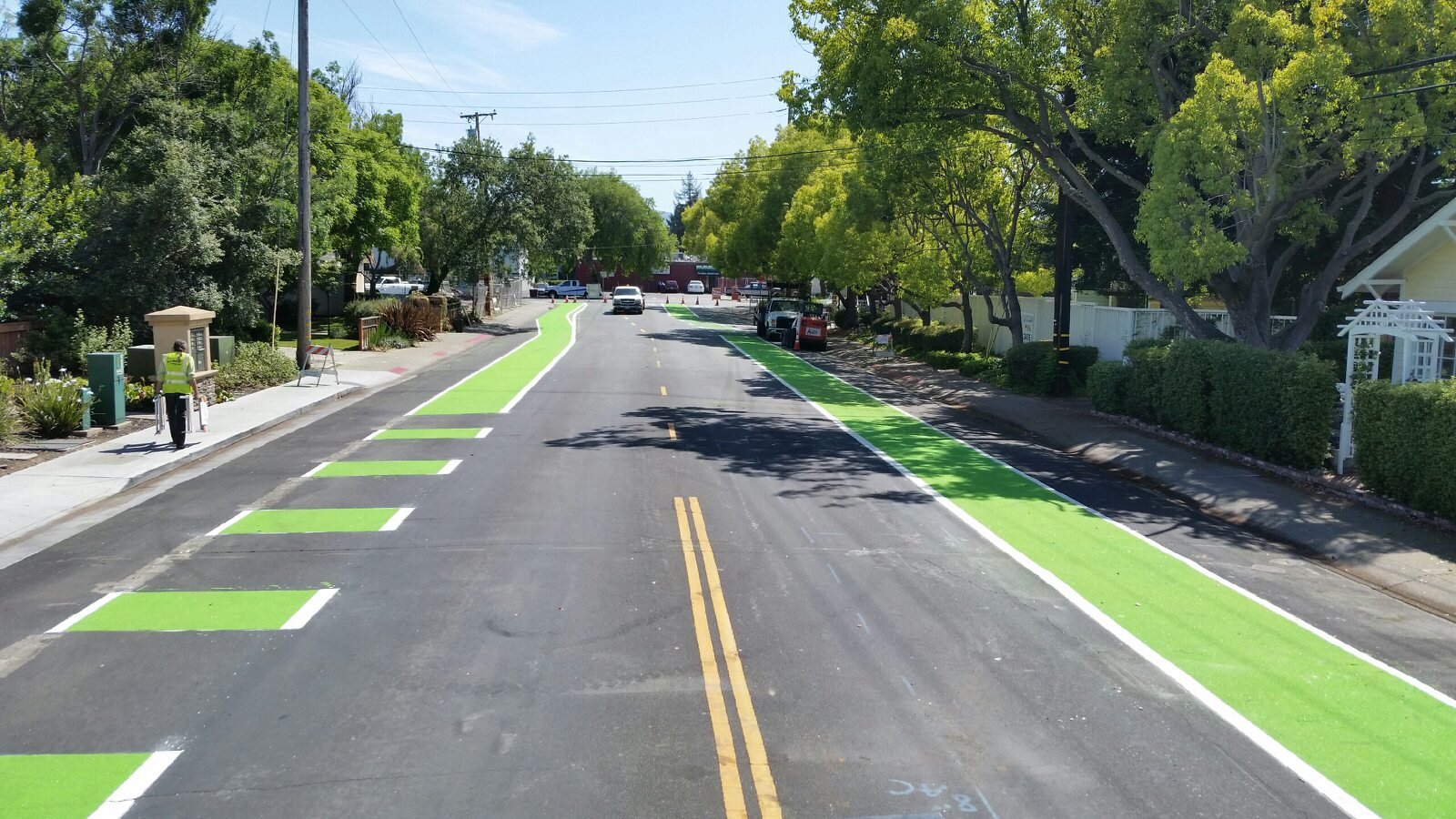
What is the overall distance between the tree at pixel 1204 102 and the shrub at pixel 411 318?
19833 mm

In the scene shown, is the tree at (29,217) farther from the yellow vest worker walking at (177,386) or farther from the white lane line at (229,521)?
the white lane line at (229,521)

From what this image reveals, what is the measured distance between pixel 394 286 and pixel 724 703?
76.0 metres

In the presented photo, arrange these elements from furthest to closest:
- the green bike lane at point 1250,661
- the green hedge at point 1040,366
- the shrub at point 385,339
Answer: the shrub at point 385,339 < the green hedge at point 1040,366 < the green bike lane at point 1250,661

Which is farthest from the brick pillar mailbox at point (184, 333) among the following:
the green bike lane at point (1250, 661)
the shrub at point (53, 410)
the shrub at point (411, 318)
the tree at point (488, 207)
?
the tree at point (488, 207)

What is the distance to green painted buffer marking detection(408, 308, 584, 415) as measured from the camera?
21641 mm

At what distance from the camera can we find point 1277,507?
44.7 ft

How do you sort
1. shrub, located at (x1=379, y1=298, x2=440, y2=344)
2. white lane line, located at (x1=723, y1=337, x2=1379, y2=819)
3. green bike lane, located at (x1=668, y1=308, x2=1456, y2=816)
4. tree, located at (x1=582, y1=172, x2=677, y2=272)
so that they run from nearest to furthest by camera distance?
white lane line, located at (x1=723, y1=337, x2=1379, y2=819) < green bike lane, located at (x1=668, y1=308, x2=1456, y2=816) < shrub, located at (x1=379, y1=298, x2=440, y2=344) < tree, located at (x1=582, y1=172, x2=677, y2=272)

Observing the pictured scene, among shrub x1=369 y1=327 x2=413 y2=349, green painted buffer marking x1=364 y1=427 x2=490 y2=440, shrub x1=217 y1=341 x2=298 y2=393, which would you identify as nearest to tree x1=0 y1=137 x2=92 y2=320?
shrub x1=217 y1=341 x2=298 y2=393

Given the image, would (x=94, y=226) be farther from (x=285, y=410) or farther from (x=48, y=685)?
(x=48, y=685)

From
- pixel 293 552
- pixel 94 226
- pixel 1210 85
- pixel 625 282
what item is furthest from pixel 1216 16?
pixel 625 282

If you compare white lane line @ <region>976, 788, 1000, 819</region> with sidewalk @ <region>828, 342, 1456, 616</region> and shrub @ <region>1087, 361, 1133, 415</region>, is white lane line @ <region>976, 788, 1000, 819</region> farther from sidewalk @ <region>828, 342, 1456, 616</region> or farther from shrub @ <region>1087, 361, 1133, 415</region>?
shrub @ <region>1087, 361, 1133, 415</region>

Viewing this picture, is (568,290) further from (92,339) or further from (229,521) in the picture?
(229,521)

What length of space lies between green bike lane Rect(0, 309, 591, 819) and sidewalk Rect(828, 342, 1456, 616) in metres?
9.83

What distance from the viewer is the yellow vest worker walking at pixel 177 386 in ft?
51.9
